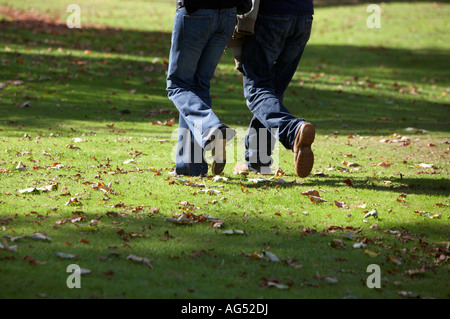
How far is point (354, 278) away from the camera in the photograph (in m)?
3.62

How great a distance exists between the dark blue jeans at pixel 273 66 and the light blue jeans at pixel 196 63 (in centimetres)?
38

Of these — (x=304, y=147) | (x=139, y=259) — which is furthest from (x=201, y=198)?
(x=139, y=259)

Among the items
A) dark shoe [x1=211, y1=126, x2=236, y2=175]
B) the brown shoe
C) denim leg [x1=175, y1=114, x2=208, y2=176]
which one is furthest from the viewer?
denim leg [x1=175, y1=114, x2=208, y2=176]

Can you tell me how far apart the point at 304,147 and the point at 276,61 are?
1227mm

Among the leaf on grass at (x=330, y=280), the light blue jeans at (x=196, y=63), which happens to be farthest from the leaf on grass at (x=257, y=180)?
the leaf on grass at (x=330, y=280)

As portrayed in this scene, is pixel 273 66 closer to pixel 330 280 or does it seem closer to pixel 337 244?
pixel 337 244

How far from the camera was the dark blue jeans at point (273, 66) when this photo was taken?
17.3ft

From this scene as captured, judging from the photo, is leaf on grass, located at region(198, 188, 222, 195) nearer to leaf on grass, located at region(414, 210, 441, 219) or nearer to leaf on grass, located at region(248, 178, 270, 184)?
leaf on grass, located at region(248, 178, 270, 184)

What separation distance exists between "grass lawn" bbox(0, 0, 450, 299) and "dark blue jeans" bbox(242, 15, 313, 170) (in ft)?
2.14

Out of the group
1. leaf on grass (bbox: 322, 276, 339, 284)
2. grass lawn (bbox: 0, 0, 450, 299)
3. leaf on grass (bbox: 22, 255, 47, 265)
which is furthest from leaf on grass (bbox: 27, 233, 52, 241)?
leaf on grass (bbox: 322, 276, 339, 284)

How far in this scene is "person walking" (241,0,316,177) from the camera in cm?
520

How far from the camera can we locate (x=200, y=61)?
17.6ft

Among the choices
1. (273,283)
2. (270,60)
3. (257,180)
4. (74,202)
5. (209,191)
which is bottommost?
(273,283)
